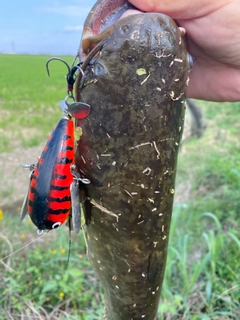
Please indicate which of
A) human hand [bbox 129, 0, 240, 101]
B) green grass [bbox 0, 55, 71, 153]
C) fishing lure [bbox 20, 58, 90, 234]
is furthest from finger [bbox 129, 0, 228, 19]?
green grass [bbox 0, 55, 71, 153]

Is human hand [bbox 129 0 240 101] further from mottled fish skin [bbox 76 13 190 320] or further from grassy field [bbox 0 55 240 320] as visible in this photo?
grassy field [bbox 0 55 240 320]

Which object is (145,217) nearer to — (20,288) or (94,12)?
(94,12)

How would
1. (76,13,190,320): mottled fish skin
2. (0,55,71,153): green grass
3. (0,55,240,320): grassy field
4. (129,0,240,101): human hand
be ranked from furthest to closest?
(0,55,240,320): grassy field
(0,55,71,153): green grass
(129,0,240,101): human hand
(76,13,190,320): mottled fish skin

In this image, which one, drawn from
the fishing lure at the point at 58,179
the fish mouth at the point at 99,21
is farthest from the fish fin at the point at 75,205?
the fish mouth at the point at 99,21

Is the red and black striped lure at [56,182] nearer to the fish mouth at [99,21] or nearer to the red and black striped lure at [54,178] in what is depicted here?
the red and black striped lure at [54,178]

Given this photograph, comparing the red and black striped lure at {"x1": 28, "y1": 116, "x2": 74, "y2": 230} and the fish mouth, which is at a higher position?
the fish mouth

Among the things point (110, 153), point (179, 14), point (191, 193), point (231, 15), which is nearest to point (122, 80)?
point (110, 153)

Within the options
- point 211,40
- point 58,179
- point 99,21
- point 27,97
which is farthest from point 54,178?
point 27,97
